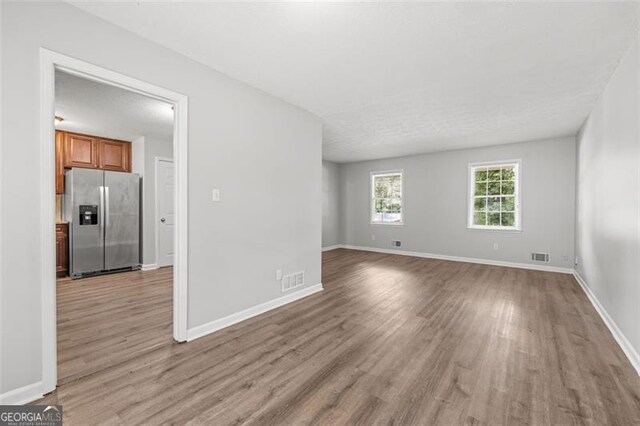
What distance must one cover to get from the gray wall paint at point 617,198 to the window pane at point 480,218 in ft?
7.71

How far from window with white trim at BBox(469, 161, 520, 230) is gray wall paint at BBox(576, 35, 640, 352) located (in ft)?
6.59

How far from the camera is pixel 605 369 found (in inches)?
83.7

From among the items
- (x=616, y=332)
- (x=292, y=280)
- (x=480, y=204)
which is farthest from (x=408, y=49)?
(x=480, y=204)

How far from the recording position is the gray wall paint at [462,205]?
17.5 feet

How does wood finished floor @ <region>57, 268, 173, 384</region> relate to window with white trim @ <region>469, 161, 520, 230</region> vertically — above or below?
below

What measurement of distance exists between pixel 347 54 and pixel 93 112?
3.83 meters

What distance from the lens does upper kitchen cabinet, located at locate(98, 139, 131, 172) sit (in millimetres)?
5328

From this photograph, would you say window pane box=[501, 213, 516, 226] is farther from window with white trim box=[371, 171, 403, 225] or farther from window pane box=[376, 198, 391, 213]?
window pane box=[376, 198, 391, 213]

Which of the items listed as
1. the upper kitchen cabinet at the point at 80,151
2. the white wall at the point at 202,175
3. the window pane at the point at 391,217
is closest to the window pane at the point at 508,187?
the window pane at the point at 391,217

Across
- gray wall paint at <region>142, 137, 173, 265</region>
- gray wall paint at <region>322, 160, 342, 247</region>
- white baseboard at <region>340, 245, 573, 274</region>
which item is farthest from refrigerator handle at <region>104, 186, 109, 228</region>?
white baseboard at <region>340, 245, 573, 274</region>

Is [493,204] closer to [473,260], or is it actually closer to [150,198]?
[473,260]

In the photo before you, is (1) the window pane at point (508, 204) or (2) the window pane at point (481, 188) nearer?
(1) the window pane at point (508, 204)

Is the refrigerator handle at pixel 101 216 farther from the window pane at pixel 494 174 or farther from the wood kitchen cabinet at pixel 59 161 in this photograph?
the window pane at pixel 494 174

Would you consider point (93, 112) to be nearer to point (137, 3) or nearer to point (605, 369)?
point (137, 3)
